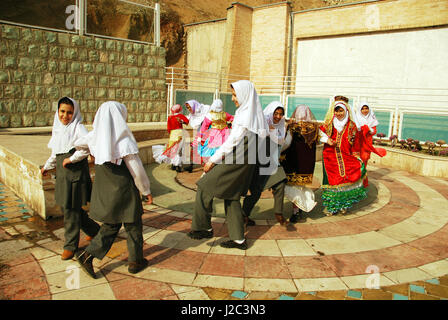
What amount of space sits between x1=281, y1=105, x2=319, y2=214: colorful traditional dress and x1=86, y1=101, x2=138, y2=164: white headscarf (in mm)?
2471

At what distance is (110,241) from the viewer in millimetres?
3248

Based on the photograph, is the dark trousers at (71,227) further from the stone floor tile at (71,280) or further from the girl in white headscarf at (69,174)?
the stone floor tile at (71,280)

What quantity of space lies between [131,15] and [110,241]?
1734 centimetres

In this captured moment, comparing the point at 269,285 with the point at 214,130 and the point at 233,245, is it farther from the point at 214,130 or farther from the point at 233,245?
the point at 214,130

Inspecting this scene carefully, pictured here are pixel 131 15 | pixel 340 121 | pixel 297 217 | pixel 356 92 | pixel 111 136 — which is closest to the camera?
pixel 111 136

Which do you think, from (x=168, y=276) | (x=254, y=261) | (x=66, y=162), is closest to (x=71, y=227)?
(x=66, y=162)

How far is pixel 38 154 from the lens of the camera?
17.2 ft

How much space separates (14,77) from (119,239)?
7.44 m

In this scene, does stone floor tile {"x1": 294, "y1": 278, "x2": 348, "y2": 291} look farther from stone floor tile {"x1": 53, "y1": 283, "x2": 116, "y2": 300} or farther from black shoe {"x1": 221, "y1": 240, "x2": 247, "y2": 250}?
stone floor tile {"x1": 53, "y1": 283, "x2": 116, "y2": 300}

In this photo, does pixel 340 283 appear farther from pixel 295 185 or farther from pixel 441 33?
pixel 441 33

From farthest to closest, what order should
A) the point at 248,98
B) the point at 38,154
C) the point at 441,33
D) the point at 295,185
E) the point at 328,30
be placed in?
the point at 328,30
the point at 441,33
the point at 38,154
the point at 295,185
the point at 248,98

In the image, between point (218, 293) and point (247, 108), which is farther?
point (247, 108)

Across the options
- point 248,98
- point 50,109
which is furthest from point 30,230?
point 50,109

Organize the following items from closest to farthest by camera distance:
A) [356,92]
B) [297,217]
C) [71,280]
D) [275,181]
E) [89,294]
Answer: [89,294] → [71,280] → [275,181] → [297,217] → [356,92]
